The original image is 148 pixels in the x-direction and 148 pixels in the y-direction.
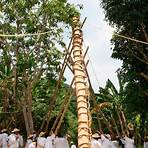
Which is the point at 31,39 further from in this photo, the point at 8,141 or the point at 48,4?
the point at 8,141

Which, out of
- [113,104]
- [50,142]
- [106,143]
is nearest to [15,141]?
[50,142]

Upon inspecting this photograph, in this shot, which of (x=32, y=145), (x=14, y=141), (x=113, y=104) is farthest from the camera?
(x=113, y=104)

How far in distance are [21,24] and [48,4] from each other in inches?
59.4

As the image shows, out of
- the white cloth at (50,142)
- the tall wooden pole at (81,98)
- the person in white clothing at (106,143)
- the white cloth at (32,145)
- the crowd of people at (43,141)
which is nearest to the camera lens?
the tall wooden pole at (81,98)

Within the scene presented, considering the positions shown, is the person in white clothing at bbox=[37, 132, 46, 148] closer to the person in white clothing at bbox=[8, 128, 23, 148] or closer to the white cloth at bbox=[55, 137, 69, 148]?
the white cloth at bbox=[55, 137, 69, 148]

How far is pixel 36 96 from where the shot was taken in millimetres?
27438

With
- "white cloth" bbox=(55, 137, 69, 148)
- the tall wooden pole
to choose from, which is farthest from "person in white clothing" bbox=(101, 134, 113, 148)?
the tall wooden pole

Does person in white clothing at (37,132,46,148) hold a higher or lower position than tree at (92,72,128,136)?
lower

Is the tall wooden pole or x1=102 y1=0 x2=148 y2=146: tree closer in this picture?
the tall wooden pole

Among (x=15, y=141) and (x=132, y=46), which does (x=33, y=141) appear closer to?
(x=15, y=141)

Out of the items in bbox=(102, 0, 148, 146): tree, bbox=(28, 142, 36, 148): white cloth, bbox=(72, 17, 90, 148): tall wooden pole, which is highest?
bbox=(102, 0, 148, 146): tree

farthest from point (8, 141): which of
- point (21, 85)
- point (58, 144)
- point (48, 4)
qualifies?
point (48, 4)

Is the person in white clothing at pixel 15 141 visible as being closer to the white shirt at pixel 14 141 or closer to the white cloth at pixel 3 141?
the white shirt at pixel 14 141

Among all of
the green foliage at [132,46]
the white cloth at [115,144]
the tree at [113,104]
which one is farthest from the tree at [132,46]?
the tree at [113,104]
